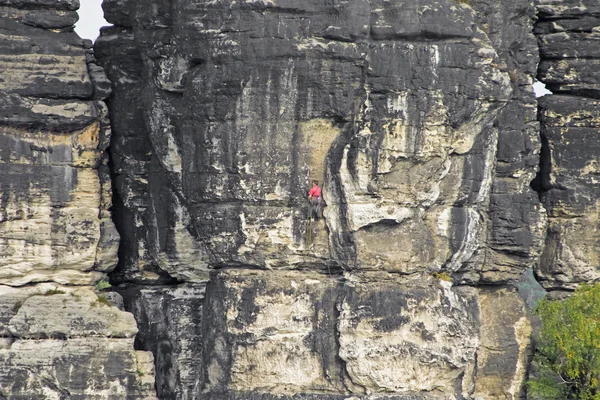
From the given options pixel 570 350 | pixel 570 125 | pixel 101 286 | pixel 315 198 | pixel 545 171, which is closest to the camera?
pixel 315 198

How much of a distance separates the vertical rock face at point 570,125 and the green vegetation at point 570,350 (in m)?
1.43

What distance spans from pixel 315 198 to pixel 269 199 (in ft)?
2.91

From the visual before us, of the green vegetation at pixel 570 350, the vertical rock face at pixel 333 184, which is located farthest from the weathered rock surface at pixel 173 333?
the green vegetation at pixel 570 350

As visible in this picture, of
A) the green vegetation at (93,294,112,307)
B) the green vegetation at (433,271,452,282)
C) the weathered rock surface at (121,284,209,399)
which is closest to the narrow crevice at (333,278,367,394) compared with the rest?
the green vegetation at (433,271,452,282)

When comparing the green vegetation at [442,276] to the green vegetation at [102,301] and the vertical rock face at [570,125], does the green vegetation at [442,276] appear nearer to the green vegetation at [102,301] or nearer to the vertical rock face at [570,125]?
the vertical rock face at [570,125]

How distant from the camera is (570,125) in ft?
133

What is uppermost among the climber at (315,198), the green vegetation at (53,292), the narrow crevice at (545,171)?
the narrow crevice at (545,171)

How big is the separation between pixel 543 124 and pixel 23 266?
11885 mm

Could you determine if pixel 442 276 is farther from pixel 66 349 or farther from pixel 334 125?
pixel 66 349

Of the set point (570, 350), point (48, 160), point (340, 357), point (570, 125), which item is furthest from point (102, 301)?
point (570, 125)

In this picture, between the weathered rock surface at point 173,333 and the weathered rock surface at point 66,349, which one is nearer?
the weathered rock surface at point 66,349

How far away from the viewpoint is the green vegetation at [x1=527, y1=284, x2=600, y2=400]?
39.2 m

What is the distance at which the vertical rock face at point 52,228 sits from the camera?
1439 inches

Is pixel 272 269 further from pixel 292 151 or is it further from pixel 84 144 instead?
pixel 84 144
